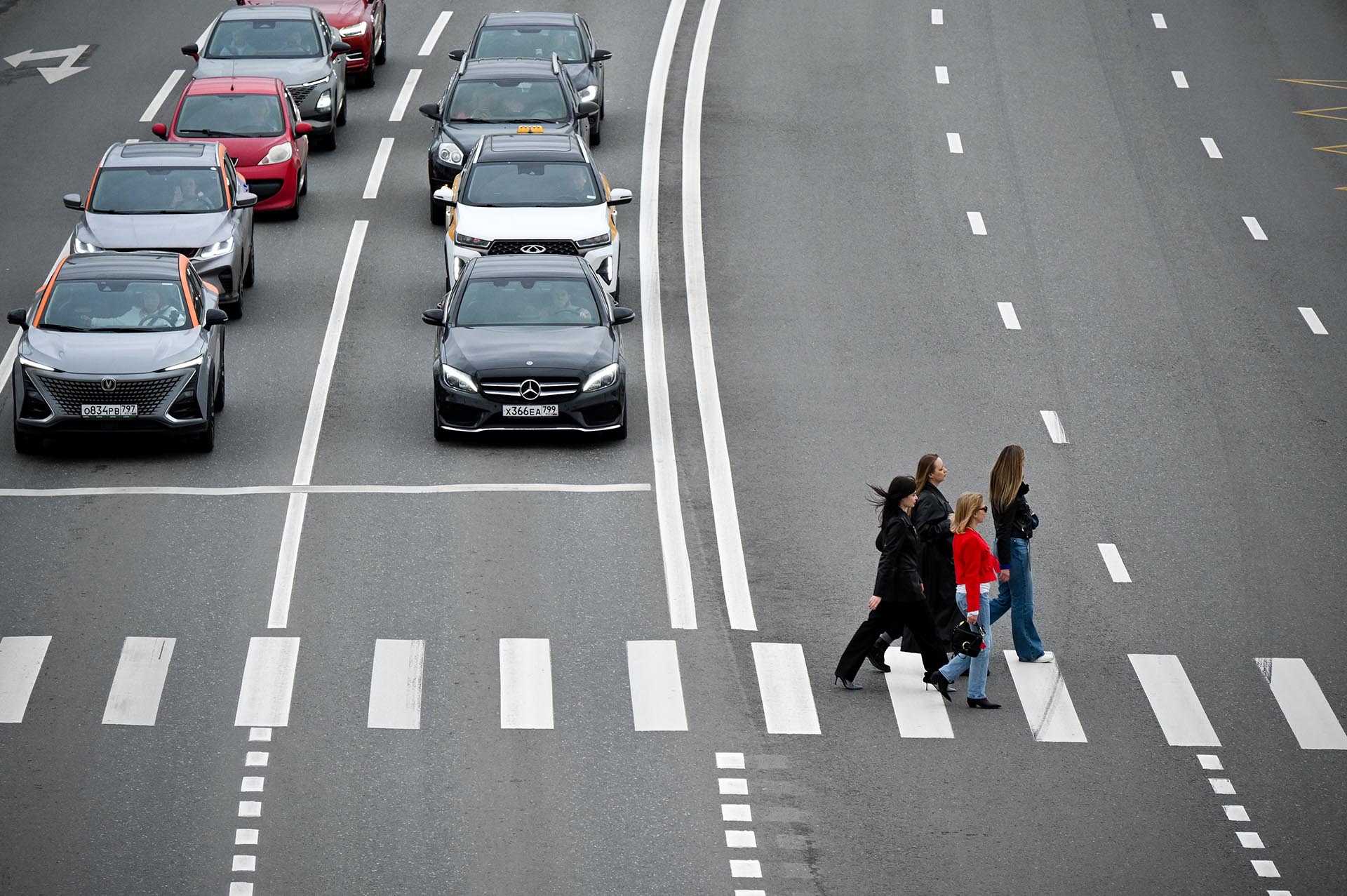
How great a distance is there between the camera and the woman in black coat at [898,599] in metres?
15.1

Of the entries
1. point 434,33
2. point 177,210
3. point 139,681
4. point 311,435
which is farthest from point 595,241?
point 434,33

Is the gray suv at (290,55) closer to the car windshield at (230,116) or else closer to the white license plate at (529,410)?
the car windshield at (230,116)

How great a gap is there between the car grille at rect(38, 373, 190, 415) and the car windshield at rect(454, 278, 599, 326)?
3.43 meters

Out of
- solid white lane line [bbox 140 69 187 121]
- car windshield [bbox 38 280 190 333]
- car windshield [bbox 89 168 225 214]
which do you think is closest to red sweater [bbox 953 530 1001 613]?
car windshield [bbox 38 280 190 333]

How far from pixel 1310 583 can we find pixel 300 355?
38.6 feet

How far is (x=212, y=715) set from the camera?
1445cm

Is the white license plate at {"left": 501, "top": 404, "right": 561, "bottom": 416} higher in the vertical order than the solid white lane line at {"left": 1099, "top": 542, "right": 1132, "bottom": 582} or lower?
higher

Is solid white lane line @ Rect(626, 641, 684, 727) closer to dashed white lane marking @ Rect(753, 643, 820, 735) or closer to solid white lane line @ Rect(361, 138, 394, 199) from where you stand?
dashed white lane marking @ Rect(753, 643, 820, 735)

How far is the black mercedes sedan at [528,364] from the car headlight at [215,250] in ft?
12.8

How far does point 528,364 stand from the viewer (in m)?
20.6

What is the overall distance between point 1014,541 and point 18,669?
777 centimetres

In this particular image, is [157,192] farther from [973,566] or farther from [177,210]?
[973,566]

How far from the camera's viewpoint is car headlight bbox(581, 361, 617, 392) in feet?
67.6

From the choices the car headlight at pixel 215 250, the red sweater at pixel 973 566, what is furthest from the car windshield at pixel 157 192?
the red sweater at pixel 973 566
